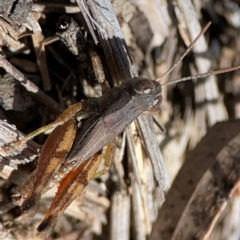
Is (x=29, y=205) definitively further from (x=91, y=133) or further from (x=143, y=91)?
(x=143, y=91)

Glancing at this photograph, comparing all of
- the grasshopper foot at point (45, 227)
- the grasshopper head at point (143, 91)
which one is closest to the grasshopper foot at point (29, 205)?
the grasshopper foot at point (45, 227)

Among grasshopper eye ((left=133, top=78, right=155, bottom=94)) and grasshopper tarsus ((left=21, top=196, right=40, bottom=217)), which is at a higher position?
grasshopper eye ((left=133, top=78, right=155, bottom=94))

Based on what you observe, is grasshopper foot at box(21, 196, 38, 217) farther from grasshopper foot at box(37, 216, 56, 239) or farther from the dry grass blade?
the dry grass blade

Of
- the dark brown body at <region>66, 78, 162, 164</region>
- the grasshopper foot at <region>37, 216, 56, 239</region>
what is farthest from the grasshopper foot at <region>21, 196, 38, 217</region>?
the dark brown body at <region>66, 78, 162, 164</region>

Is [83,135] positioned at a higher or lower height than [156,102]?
higher

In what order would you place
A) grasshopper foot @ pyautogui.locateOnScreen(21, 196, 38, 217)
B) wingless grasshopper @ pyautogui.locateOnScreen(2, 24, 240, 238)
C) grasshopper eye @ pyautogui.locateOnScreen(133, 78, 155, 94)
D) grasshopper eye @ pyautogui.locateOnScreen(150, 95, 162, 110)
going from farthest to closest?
grasshopper eye @ pyautogui.locateOnScreen(150, 95, 162, 110)
grasshopper eye @ pyautogui.locateOnScreen(133, 78, 155, 94)
wingless grasshopper @ pyautogui.locateOnScreen(2, 24, 240, 238)
grasshopper foot @ pyautogui.locateOnScreen(21, 196, 38, 217)

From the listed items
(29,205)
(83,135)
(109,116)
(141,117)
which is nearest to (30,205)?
(29,205)

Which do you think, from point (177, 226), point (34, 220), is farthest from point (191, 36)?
point (34, 220)
